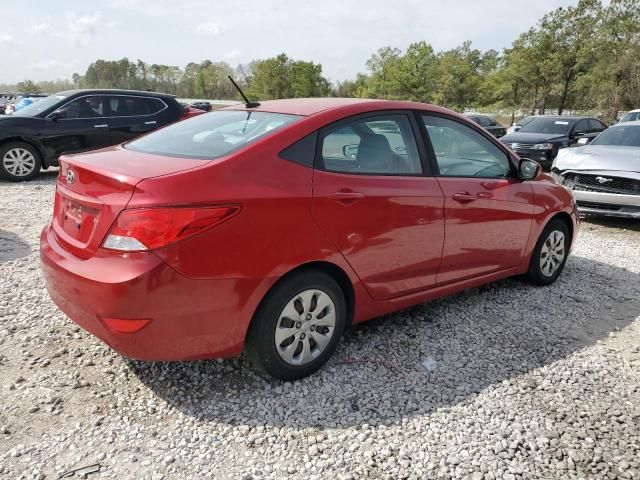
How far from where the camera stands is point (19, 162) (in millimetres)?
9078

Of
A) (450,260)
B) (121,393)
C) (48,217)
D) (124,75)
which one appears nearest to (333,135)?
(450,260)

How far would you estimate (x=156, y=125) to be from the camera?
10.3 m

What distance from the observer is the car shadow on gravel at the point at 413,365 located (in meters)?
2.76

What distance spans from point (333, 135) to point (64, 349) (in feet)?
7.11

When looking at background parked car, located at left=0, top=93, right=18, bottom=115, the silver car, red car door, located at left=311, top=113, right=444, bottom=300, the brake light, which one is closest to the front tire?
red car door, located at left=311, top=113, right=444, bottom=300

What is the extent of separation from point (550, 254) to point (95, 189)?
12.8 feet

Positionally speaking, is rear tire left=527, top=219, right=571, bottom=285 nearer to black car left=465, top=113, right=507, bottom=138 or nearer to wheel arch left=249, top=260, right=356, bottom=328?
wheel arch left=249, top=260, right=356, bottom=328

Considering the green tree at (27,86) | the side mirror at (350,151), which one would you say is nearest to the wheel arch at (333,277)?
the side mirror at (350,151)

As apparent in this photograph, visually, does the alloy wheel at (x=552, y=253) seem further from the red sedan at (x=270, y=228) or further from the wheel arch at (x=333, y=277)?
the wheel arch at (x=333, y=277)

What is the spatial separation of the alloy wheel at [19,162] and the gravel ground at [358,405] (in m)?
5.98

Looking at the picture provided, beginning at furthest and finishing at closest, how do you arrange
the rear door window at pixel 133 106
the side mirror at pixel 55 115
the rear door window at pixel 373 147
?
the rear door window at pixel 133 106
the side mirror at pixel 55 115
the rear door window at pixel 373 147

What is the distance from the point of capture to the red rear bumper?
2.35 m

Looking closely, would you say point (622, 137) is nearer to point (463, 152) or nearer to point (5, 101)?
point (463, 152)

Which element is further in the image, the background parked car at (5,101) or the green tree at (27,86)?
the green tree at (27,86)
